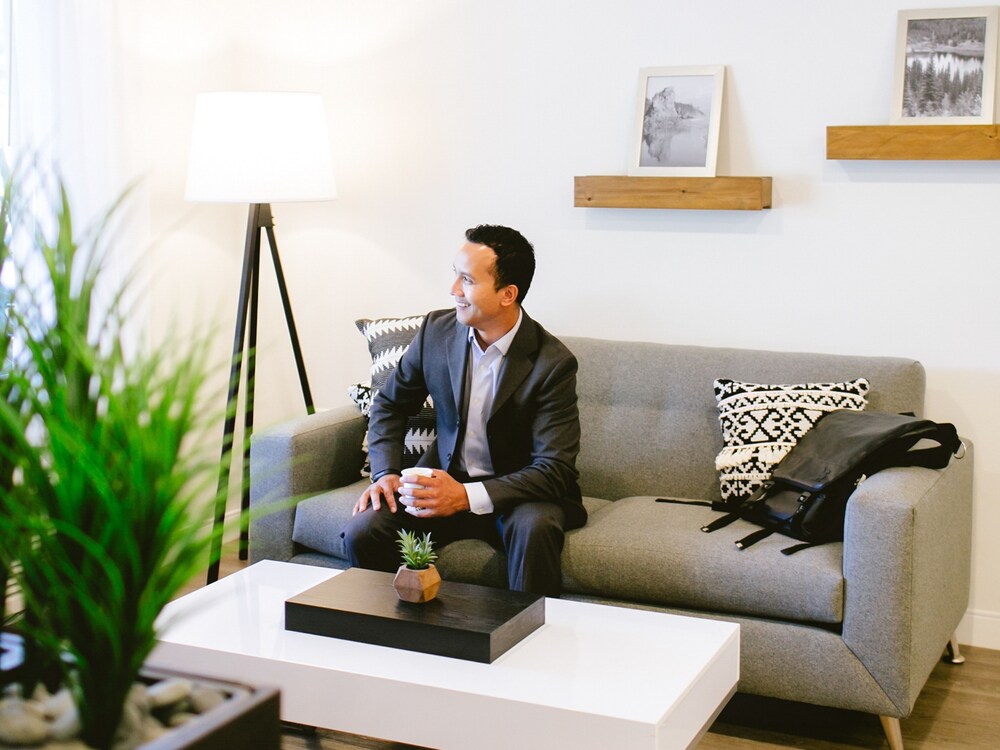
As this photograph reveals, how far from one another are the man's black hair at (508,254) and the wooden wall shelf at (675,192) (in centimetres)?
55

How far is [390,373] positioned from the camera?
3.36 metres

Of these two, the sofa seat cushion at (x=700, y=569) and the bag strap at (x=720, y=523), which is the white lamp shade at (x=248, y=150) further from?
the bag strap at (x=720, y=523)

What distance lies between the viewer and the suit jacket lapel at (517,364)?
9.76ft

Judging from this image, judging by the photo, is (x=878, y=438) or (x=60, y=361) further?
(x=878, y=438)

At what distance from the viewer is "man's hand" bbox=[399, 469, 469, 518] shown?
2.81m

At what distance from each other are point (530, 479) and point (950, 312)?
1.29 meters

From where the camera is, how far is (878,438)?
2.75 metres

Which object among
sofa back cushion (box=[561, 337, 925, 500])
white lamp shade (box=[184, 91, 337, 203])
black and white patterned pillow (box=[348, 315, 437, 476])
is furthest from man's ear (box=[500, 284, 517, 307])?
white lamp shade (box=[184, 91, 337, 203])

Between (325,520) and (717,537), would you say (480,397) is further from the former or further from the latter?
(717,537)

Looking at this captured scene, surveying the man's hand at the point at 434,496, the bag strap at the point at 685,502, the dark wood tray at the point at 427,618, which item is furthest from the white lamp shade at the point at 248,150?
the dark wood tray at the point at 427,618

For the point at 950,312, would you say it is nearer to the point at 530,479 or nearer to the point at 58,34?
the point at 530,479

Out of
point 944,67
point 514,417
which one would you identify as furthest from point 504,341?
point 944,67

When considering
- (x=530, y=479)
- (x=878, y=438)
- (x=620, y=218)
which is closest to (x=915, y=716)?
(x=878, y=438)

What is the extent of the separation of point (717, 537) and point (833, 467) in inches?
12.3
